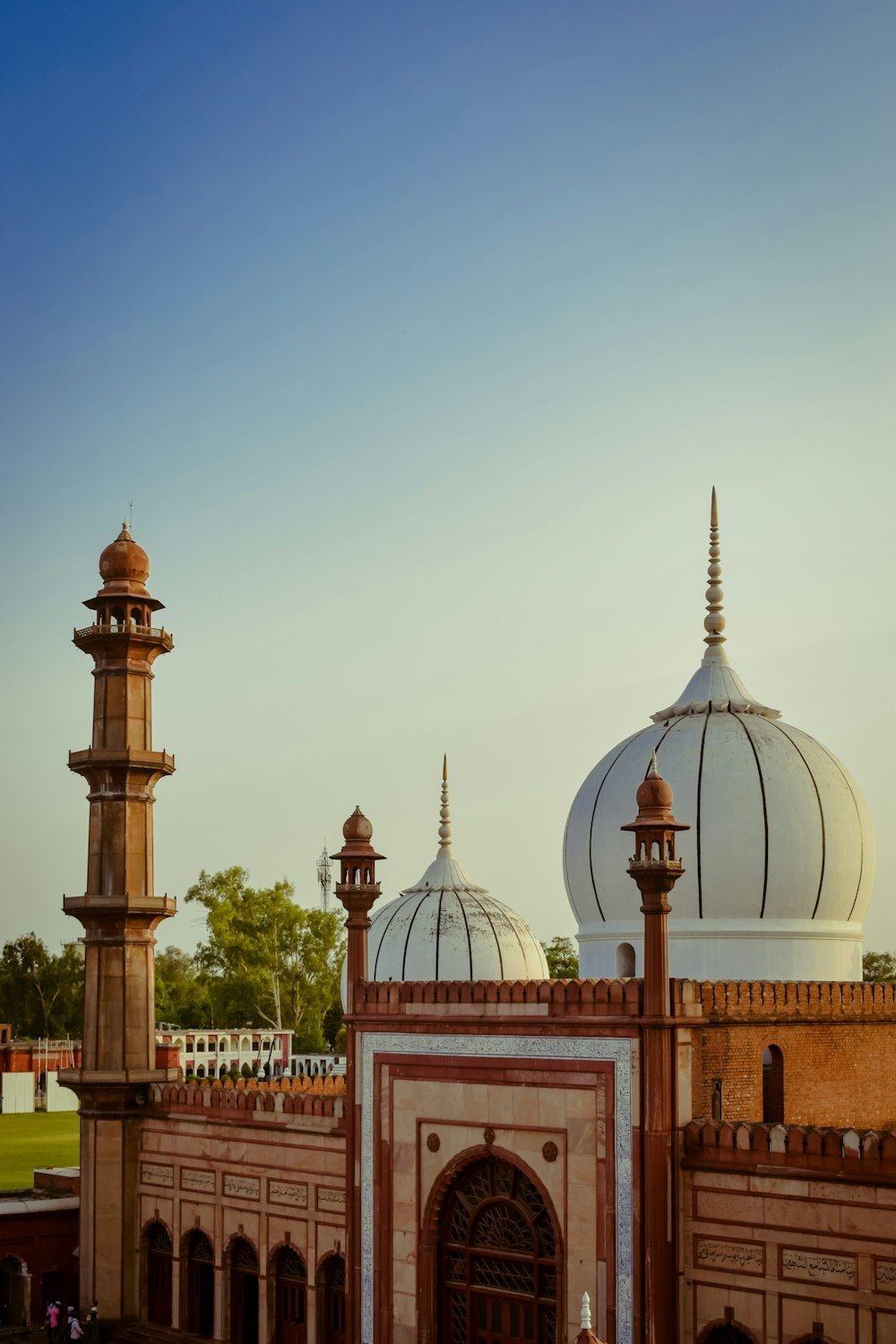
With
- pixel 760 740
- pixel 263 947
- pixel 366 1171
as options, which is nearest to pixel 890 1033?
pixel 760 740

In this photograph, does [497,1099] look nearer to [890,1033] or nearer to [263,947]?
[890,1033]

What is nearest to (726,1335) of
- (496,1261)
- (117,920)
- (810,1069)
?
(496,1261)

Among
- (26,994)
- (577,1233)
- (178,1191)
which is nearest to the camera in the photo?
(577,1233)

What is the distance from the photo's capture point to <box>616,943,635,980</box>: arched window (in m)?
14.2

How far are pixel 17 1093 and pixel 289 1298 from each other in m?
27.9

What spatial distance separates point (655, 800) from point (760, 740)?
8.35ft

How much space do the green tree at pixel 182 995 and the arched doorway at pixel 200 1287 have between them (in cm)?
3187

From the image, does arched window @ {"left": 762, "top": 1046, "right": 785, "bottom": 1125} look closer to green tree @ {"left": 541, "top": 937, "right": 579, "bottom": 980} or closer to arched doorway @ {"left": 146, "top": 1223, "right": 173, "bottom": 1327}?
arched doorway @ {"left": 146, "top": 1223, "right": 173, "bottom": 1327}

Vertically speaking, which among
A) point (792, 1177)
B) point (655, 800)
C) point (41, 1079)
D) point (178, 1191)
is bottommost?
point (41, 1079)

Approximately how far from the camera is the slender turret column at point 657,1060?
452 inches

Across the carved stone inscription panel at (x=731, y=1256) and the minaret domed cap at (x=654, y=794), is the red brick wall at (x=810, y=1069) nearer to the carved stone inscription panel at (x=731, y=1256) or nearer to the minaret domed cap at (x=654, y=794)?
the carved stone inscription panel at (x=731, y=1256)

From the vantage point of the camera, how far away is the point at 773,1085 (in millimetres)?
12688

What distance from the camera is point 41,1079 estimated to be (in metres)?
42.5

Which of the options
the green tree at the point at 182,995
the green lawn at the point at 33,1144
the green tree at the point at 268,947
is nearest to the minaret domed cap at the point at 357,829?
the green lawn at the point at 33,1144
